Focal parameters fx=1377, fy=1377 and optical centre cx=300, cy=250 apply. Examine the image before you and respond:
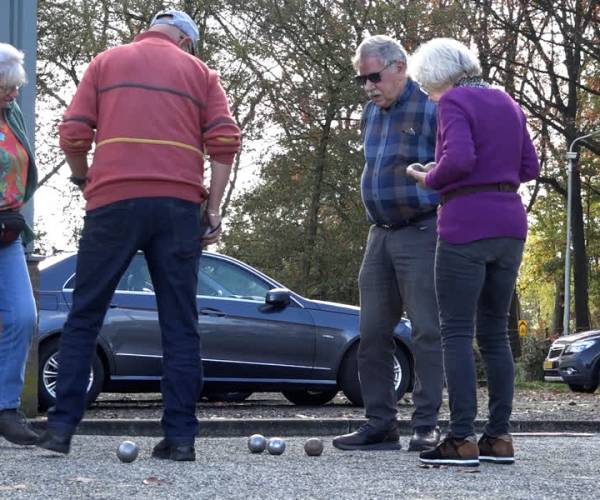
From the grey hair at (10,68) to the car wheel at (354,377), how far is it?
6507mm

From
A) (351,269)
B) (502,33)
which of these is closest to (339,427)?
(351,269)

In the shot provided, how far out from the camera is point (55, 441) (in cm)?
581

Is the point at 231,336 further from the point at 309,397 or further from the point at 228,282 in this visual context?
the point at 309,397

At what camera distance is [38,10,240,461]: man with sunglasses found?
5.84 metres

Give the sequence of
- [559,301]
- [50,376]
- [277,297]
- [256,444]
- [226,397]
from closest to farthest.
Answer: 1. [256,444]
2. [50,376]
3. [277,297]
4. [226,397]
5. [559,301]

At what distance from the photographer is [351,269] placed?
86.6 ft

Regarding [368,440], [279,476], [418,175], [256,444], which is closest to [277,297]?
[368,440]

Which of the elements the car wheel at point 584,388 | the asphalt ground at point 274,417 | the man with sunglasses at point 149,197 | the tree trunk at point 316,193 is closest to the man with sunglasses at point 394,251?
the man with sunglasses at point 149,197

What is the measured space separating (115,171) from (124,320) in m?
5.95

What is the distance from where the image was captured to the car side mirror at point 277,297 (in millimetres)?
12312

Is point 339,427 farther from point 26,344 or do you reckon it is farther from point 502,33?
point 502,33

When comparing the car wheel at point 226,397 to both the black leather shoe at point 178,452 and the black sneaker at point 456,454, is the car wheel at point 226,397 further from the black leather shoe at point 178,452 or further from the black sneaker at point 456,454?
the black sneaker at point 456,454

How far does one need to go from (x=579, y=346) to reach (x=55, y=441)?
14.9m

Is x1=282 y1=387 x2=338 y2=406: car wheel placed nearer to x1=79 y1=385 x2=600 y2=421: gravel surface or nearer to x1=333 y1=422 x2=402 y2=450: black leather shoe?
x1=79 y1=385 x2=600 y2=421: gravel surface
